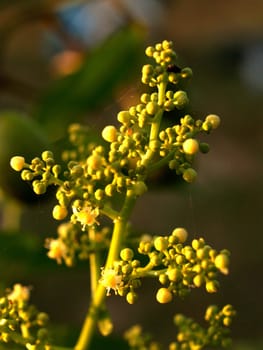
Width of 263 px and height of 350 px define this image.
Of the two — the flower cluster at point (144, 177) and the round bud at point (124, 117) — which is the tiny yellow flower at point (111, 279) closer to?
the flower cluster at point (144, 177)

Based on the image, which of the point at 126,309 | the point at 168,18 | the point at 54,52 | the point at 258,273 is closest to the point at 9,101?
the point at 54,52

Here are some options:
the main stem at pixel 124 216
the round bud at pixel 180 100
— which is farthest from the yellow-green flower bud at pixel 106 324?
the round bud at pixel 180 100

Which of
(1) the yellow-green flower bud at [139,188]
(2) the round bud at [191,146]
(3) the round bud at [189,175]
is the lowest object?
(1) the yellow-green flower bud at [139,188]

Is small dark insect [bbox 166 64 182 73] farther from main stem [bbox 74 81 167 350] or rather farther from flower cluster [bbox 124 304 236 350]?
flower cluster [bbox 124 304 236 350]

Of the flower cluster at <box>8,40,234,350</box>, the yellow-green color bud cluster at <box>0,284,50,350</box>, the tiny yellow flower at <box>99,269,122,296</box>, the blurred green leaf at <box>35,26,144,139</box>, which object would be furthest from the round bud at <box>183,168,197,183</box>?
the blurred green leaf at <box>35,26,144,139</box>

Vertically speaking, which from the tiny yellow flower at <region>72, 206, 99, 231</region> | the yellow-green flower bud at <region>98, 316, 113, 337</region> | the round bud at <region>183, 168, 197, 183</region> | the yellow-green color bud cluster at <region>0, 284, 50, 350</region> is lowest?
the yellow-green color bud cluster at <region>0, 284, 50, 350</region>

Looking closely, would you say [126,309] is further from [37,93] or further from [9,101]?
[37,93]
